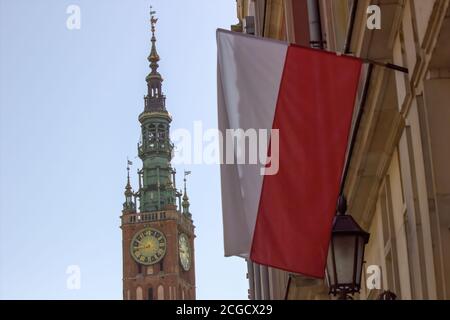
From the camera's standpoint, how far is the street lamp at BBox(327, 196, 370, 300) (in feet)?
30.5

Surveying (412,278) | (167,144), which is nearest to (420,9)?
(412,278)

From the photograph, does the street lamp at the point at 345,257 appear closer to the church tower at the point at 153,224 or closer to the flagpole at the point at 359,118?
the flagpole at the point at 359,118

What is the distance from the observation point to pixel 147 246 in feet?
466

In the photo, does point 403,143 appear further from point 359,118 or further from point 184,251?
point 184,251

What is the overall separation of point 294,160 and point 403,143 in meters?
1.15

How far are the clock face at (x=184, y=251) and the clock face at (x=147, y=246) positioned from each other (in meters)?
2.39

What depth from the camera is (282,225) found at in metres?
9.52

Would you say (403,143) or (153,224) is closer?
(403,143)

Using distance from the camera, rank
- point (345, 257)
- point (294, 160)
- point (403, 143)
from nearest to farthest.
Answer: point (345, 257) → point (294, 160) → point (403, 143)

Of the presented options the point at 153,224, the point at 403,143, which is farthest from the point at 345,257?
the point at 153,224

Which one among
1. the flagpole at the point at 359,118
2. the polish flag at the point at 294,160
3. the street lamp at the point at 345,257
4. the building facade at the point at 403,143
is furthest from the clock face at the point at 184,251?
the street lamp at the point at 345,257
